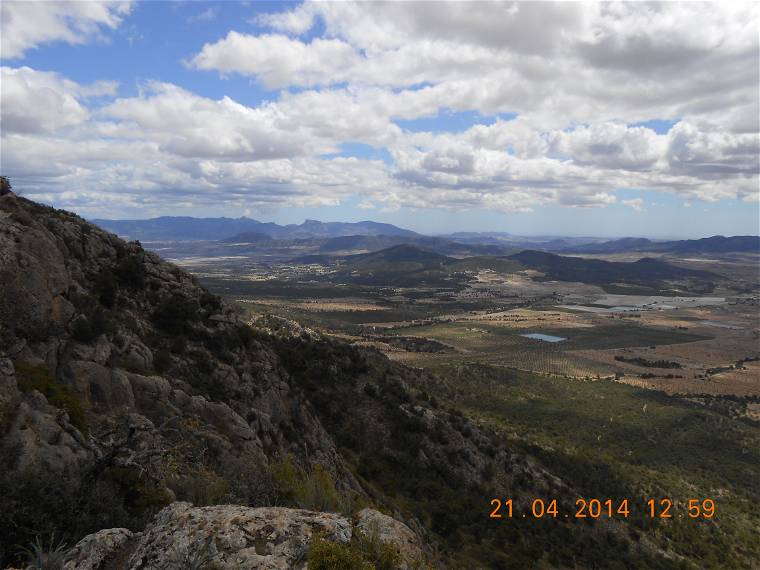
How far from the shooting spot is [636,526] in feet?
125

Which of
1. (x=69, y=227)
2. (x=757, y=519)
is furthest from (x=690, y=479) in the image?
(x=69, y=227)

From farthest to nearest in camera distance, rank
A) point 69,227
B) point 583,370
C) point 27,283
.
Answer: point 583,370
point 69,227
point 27,283

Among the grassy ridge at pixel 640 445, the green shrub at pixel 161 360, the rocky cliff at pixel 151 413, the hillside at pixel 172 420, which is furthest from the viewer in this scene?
the grassy ridge at pixel 640 445

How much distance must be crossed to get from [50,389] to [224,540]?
9.99 meters

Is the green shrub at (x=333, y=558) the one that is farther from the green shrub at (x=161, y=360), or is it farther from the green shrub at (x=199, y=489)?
the green shrub at (x=161, y=360)

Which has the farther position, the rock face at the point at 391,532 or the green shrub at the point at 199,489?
the green shrub at the point at 199,489

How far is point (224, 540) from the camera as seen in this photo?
30.3 ft

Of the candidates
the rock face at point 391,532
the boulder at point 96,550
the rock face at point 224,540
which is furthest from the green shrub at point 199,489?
the rock face at point 391,532

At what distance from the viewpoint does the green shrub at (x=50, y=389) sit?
14344 millimetres

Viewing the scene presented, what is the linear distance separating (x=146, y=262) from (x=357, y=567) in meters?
31.6

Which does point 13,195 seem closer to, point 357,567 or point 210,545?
point 210,545

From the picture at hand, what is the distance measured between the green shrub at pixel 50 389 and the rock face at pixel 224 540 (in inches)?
247

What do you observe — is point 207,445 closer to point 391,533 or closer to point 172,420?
point 172,420

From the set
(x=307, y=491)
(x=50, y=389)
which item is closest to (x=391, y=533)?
(x=307, y=491)
